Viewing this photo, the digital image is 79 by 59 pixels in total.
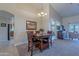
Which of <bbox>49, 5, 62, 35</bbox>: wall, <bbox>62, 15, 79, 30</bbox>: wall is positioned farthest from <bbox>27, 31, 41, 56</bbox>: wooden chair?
<bbox>62, 15, 79, 30</bbox>: wall

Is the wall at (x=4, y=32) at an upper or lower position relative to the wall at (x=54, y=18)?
lower

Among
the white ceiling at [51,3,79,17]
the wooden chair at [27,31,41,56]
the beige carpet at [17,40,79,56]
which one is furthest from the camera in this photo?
the wooden chair at [27,31,41,56]

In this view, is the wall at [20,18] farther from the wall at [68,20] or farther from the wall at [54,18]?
the wall at [68,20]

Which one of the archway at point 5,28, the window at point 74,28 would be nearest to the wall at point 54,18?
the window at point 74,28

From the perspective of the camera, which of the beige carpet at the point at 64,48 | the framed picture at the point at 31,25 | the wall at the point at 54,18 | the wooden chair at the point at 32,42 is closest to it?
the beige carpet at the point at 64,48

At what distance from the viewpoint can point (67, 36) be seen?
359 cm

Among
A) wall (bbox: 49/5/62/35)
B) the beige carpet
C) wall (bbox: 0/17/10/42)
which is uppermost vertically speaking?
wall (bbox: 49/5/62/35)

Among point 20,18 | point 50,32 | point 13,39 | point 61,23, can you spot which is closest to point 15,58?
point 13,39

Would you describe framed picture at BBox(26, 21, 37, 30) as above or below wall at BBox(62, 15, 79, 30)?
below

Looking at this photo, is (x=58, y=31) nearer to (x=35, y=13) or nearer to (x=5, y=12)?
(x=35, y=13)

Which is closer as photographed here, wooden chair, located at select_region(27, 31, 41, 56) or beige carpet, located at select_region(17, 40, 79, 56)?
beige carpet, located at select_region(17, 40, 79, 56)

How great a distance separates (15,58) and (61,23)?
5.37 feet

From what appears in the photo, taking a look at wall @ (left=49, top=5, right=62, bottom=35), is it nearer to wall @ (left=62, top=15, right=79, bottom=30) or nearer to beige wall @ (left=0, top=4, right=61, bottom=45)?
beige wall @ (left=0, top=4, right=61, bottom=45)

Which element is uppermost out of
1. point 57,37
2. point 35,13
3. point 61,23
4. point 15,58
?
point 35,13
